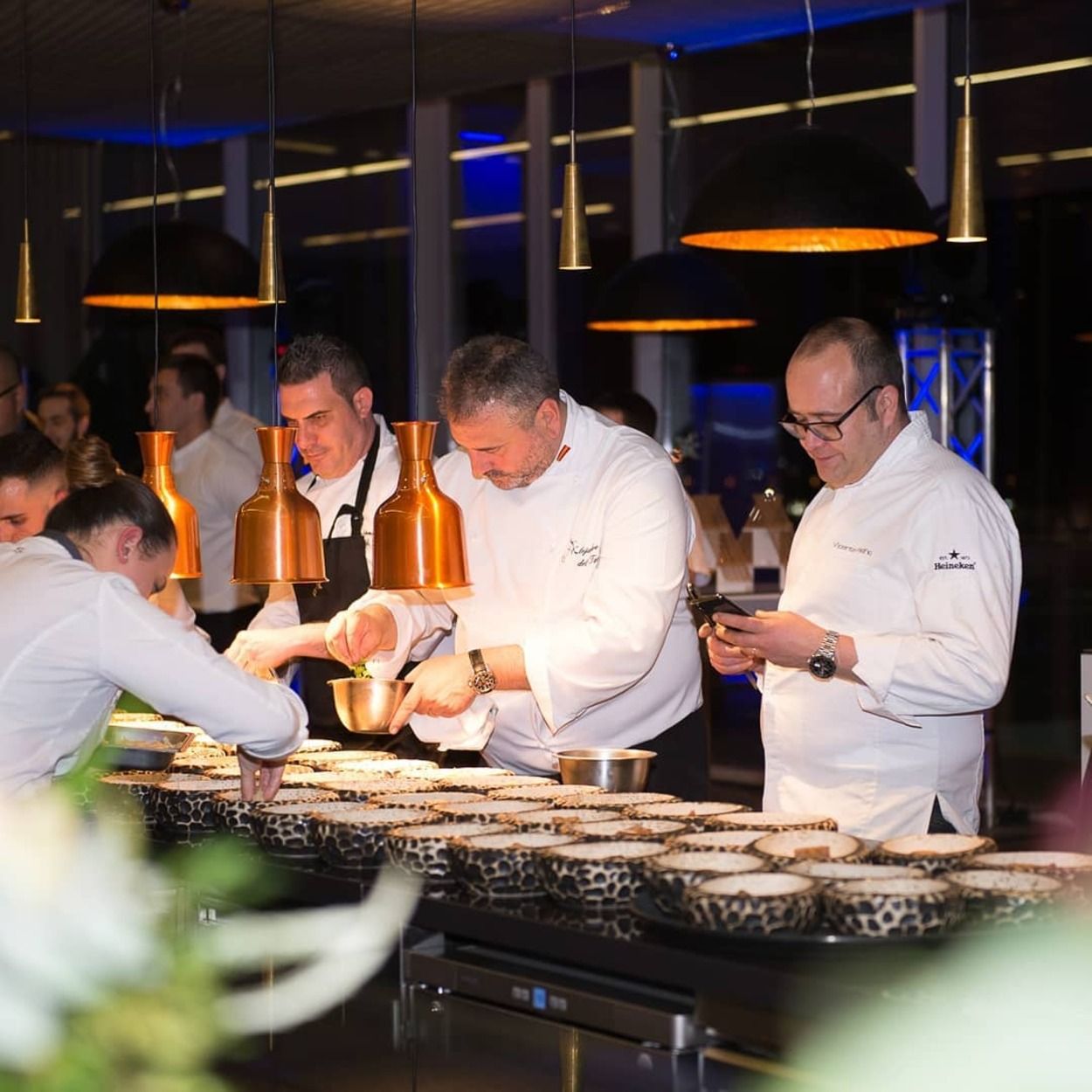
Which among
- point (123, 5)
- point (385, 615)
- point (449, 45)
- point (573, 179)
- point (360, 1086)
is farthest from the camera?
point (449, 45)

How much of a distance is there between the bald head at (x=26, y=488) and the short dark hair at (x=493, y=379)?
47.0 inches

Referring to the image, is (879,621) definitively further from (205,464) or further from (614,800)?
(205,464)

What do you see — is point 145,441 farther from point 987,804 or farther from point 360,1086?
point 987,804

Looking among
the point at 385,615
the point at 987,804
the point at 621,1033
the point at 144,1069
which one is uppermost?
the point at 385,615

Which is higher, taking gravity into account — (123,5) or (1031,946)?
(123,5)

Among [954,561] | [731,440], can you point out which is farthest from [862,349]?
[731,440]

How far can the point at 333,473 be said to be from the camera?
4.38m

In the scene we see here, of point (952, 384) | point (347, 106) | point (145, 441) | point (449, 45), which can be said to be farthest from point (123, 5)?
point (952, 384)

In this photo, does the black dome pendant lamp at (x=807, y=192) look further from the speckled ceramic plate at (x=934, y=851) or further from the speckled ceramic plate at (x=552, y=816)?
the speckled ceramic plate at (x=934, y=851)

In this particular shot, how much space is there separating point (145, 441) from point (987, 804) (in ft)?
13.5

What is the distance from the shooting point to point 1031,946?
192 cm

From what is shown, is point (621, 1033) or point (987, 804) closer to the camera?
point (621, 1033)

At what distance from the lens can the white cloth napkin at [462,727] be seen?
12.2 ft

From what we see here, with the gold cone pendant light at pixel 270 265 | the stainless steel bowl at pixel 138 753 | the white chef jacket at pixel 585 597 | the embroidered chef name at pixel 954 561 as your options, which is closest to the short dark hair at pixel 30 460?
the gold cone pendant light at pixel 270 265
